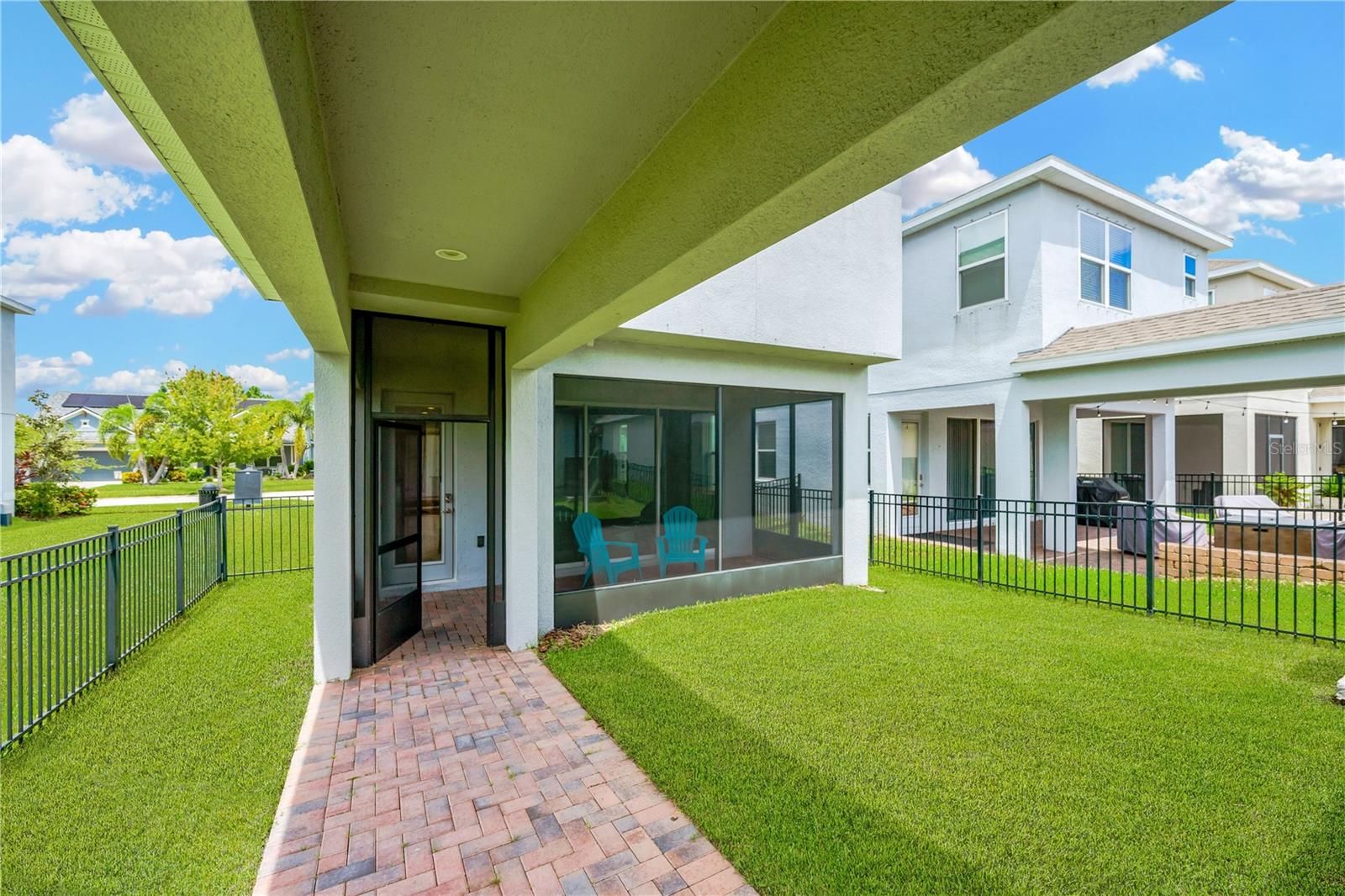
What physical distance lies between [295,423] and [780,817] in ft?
153

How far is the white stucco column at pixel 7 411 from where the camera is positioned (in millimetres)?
14789

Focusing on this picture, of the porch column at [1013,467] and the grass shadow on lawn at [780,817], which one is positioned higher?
the porch column at [1013,467]

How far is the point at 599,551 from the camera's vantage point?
642 centimetres

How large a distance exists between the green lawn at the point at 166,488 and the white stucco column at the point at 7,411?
5.87 meters

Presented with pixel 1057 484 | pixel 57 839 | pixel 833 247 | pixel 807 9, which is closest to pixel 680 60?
pixel 807 9

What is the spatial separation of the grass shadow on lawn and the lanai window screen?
253cm

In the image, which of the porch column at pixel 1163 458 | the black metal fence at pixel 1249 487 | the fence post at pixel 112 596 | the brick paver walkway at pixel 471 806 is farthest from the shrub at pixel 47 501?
the porch column at pixel 1163 458

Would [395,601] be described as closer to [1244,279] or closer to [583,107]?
[583,107]

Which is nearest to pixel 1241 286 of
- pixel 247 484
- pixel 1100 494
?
pixel 1100 494

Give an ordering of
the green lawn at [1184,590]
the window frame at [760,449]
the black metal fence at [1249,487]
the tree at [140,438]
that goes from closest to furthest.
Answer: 1. the green lawn at [1184,590]
2. the window frame at [760,449]
3. the black metal fence at [1249,487]
4. the tree at [140,438]

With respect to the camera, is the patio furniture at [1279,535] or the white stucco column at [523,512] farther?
the patio furniture at [1279,535]

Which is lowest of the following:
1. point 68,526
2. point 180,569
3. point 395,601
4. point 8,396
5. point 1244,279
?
point 68,526

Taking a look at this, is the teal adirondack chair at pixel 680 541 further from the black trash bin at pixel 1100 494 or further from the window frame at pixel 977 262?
the black trash bin at pixel 1100 494

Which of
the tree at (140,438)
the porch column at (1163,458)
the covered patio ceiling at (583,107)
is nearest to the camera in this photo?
the covered patio ceiling at (583,107)
